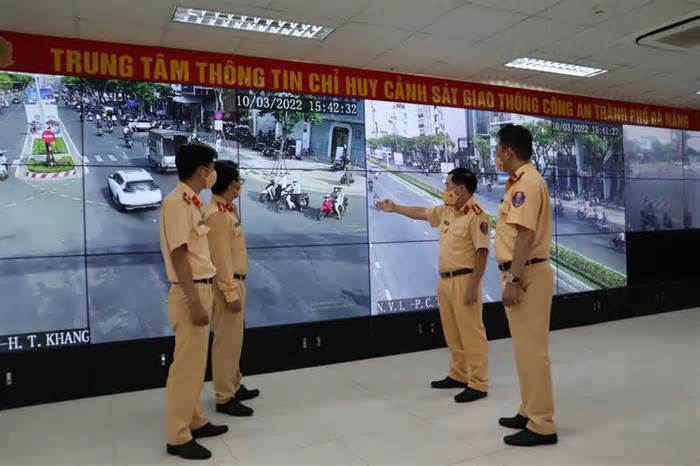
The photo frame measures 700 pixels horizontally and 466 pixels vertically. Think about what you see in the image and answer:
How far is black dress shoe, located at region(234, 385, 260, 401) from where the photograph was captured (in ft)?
13.3

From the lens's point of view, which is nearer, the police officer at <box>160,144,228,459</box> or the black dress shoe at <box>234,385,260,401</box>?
the police officer at <box>160,144,228,459</box>

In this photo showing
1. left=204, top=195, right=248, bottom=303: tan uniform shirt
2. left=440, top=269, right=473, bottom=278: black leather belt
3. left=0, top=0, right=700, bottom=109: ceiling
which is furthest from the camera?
left=440, top=269, right=473, bottom=278: black leather belt

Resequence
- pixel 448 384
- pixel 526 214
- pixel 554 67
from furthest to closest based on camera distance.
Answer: pixel 554 67 → pixel 448 384 → pixel 526 214

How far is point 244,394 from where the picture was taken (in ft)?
13.4

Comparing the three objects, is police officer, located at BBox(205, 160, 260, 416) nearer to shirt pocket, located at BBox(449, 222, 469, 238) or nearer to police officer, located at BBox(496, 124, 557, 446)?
shirt pocket, located at BBox(449, 222, 469, 238)

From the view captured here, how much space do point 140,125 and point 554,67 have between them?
4.71 metres

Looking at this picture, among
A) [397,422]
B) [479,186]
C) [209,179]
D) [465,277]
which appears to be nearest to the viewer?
[209,179]

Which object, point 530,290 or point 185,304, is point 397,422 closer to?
point 530,290

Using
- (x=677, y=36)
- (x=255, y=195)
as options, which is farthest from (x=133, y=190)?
(x=677, y=36)

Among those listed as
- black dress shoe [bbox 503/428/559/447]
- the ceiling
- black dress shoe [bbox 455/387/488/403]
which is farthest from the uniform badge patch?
the ceiling

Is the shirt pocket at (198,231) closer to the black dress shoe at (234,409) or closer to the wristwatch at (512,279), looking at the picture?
the black dress shoe at (234,409)

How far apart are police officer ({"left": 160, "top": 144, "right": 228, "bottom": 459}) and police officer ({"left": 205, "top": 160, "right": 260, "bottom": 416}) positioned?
0.57 meters

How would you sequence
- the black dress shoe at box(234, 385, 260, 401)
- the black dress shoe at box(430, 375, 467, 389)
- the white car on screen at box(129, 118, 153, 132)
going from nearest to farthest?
1. the black dress shoe at box(234, 385, 260, 401)
2. the black dress shoe at box(430, 375, 467, 389)
3. the white car on screen at box(129, 118, 153, 132)

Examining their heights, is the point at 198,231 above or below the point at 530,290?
above
